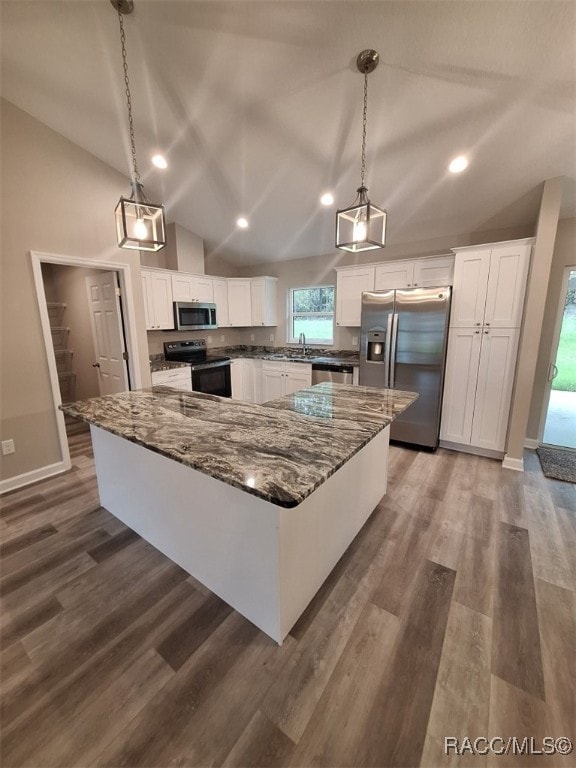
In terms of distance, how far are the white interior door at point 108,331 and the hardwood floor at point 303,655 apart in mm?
2046

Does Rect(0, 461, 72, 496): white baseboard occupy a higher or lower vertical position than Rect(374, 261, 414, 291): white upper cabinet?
lower

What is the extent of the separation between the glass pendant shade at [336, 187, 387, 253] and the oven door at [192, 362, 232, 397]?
3.11 metres

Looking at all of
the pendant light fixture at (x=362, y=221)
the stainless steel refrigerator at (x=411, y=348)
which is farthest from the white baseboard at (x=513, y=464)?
the pendant light fixture at (x=362, y=221)

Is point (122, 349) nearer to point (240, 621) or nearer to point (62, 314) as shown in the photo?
point (62, 314)

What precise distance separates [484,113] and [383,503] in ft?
9.85

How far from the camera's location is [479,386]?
3377 millimetres

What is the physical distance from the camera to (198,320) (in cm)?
473

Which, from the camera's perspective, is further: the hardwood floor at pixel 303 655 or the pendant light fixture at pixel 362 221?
the pendant light fixture at pixel 362 221

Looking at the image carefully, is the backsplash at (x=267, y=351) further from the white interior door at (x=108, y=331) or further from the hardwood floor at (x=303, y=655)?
the hardwood floor at (x=303, y=655)

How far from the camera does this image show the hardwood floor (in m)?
1.15

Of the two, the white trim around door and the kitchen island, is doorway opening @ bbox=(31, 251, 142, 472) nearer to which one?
the white trim around door

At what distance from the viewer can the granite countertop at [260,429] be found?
1.19 metres

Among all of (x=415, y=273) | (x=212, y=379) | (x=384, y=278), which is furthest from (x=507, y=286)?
Result: (x=212, y=379)

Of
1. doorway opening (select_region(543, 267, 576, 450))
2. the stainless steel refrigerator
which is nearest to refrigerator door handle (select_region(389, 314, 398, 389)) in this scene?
the stainless steel refrigerator
